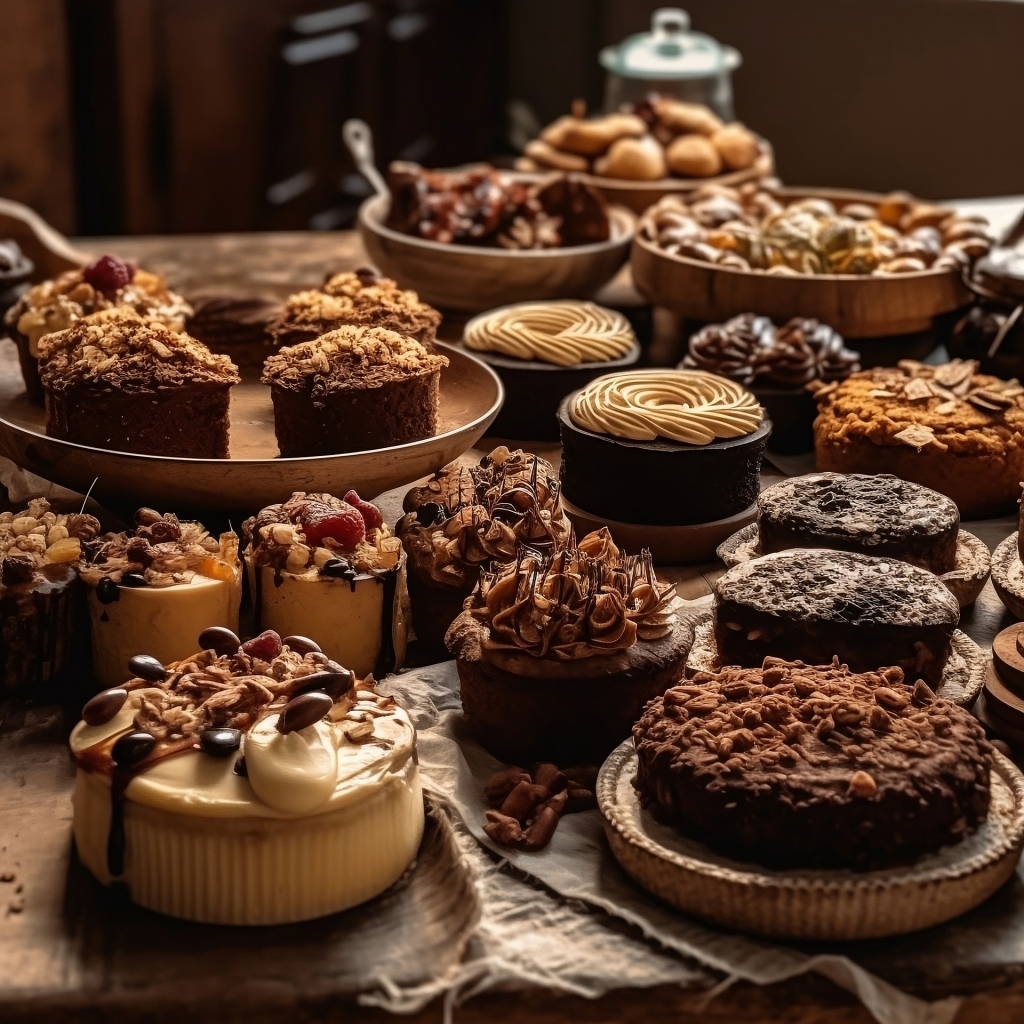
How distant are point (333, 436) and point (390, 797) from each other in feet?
3.10

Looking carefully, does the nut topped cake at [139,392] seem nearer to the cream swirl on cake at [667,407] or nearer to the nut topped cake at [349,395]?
the nut topped cake at [349,395]

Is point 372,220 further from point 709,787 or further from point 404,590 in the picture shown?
point 709,787

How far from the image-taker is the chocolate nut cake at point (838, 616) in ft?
6.26

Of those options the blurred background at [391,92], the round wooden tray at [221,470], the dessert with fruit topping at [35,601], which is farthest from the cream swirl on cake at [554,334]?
the blurred background at [391,92]

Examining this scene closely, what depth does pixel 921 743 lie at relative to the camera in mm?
1637

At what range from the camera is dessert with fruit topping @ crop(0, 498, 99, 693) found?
1.99m

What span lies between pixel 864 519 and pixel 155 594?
1083 mm

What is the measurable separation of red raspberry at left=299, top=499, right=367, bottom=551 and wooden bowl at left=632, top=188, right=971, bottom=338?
1372 mm

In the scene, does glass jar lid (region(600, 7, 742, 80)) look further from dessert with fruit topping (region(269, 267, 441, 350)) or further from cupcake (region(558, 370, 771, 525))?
cupcake (region(558, 370, 771, 525))

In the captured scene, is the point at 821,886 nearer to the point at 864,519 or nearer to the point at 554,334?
the point at 864,519

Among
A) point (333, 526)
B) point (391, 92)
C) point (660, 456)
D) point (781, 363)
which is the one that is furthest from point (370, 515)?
point (391, 92)

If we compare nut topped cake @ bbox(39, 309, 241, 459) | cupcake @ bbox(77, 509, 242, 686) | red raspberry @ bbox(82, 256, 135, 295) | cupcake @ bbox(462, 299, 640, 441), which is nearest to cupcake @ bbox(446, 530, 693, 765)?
cupcake @ bbox(77, 509, 242, 686)

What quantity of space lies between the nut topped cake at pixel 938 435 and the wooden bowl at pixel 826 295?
1.06 ft

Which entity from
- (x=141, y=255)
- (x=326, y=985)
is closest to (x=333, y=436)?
(x=326, y=985)
